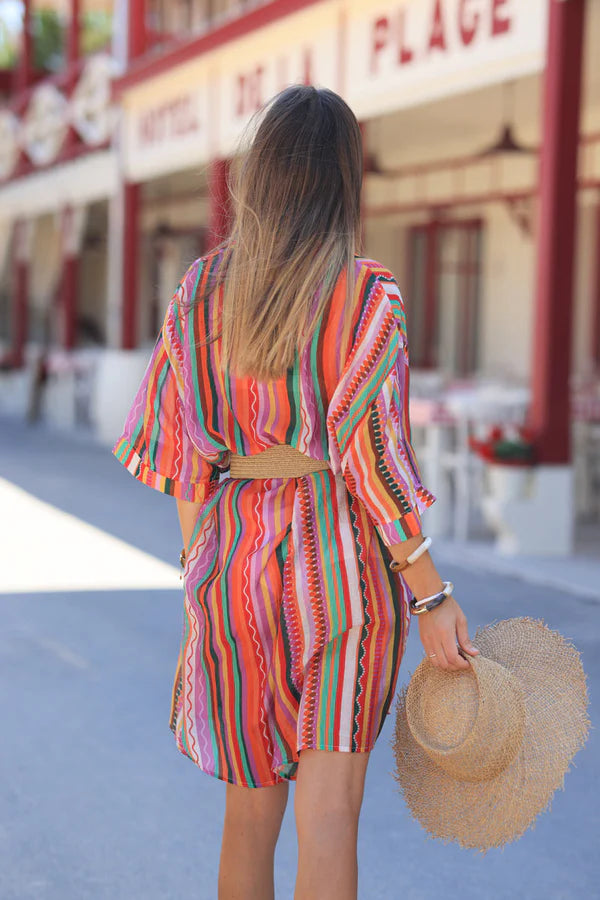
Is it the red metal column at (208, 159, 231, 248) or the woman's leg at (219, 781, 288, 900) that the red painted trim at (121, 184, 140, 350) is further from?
the woman's leg at (219, 781, 288, 900)

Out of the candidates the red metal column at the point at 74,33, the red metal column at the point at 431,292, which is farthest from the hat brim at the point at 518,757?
the red metal column at the point at 74,33

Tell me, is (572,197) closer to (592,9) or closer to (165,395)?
(592,9)

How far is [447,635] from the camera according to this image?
198 centimetres

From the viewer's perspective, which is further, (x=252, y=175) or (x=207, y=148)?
(x=207, y=148)

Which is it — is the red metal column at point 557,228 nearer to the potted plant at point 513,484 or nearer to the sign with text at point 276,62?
the potted plant at point 513,484

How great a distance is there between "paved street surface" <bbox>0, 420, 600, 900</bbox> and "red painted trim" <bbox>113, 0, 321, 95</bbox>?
498 centimetres

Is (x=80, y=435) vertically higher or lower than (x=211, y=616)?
lower

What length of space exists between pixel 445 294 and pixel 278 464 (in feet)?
43.7

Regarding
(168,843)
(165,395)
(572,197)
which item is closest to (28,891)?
(168,843)

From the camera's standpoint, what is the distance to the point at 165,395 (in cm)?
211

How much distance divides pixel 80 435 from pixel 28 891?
1189cm

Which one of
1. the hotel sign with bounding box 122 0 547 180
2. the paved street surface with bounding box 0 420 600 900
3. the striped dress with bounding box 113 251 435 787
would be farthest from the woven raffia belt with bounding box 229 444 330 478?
the hotel sign with bounding box 122 0 547 180

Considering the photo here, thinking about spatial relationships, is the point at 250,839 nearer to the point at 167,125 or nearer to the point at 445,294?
the point at 167,125

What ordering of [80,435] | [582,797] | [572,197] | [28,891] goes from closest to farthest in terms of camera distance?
[28,891] < [582,797] < [572,197] < [80,435]
